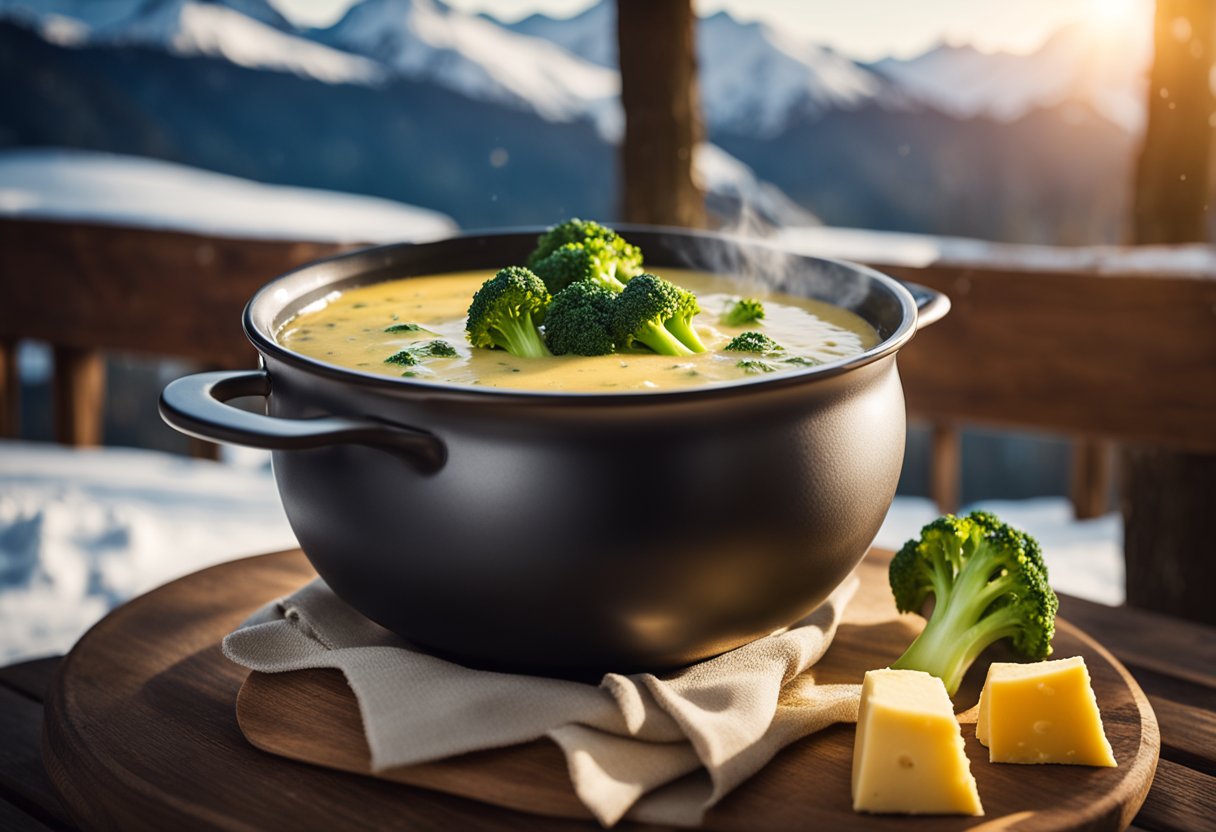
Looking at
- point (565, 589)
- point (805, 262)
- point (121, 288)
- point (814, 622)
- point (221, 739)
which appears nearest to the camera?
point (565, 589)

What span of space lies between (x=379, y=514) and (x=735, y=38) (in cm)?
721

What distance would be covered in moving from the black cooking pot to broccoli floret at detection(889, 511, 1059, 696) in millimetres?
161

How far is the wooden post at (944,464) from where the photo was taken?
3609 mm

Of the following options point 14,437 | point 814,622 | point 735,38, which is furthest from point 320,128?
point 814,622

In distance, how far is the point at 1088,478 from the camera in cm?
388

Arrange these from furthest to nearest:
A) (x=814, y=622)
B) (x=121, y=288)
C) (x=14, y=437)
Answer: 1. (x=14, y=437)
2. (x=121, y=288)
3. (x=814, y=622)

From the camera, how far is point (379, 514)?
3.48 feet

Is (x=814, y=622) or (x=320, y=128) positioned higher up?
(x=320, y=128)

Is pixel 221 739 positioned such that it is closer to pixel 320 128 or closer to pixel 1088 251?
pixel 1088 251

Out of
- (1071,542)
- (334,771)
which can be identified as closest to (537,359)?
(334,771)

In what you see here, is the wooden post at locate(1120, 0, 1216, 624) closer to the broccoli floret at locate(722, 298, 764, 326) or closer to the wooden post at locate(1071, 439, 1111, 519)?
the wooden post at locate(1071, 439, 1111, 519)

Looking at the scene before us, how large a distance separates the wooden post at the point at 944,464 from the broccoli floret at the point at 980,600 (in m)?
2.26

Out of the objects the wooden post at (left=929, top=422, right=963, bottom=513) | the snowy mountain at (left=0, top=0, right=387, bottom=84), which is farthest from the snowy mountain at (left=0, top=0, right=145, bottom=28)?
the wooden post at (left=929, top=422, right=963, bottom=513)

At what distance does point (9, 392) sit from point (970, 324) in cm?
329
